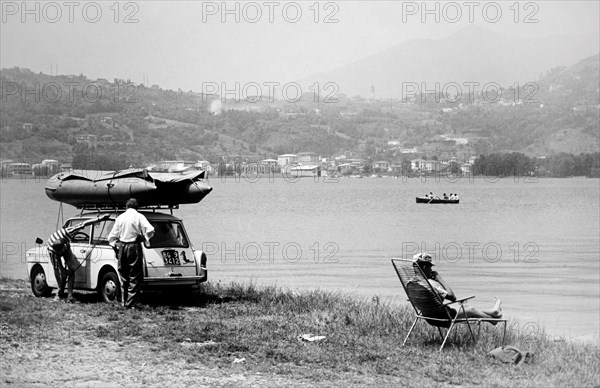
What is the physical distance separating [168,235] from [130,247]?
1.11 metres

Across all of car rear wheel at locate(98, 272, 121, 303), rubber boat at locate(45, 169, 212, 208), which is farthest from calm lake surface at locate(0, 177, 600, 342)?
car rear wheel at locate(98, 272, 121, 303)

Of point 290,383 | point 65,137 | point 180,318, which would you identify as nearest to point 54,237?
point 180,318

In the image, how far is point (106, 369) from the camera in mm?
9453

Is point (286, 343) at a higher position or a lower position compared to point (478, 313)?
lower

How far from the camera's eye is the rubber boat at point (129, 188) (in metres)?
15.3

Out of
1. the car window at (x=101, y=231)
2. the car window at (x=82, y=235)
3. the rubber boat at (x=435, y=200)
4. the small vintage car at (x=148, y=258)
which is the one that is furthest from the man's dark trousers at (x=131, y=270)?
the rubber boat at (x=435, y=200)

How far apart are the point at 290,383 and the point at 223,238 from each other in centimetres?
4797

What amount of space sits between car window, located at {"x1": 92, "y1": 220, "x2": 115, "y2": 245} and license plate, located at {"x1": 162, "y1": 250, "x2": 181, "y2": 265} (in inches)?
47.2

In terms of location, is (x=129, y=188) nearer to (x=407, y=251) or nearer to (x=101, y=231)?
(x=101, y=231)

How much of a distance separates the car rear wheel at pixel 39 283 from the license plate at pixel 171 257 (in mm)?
2707

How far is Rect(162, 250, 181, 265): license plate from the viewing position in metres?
14.5

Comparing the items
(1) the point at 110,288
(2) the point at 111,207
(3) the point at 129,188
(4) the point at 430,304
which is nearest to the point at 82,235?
(2) the point at 111,207

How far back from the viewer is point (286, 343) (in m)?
11.1

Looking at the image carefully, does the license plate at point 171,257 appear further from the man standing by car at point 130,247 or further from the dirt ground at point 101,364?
the dirt ground at point 101,364
